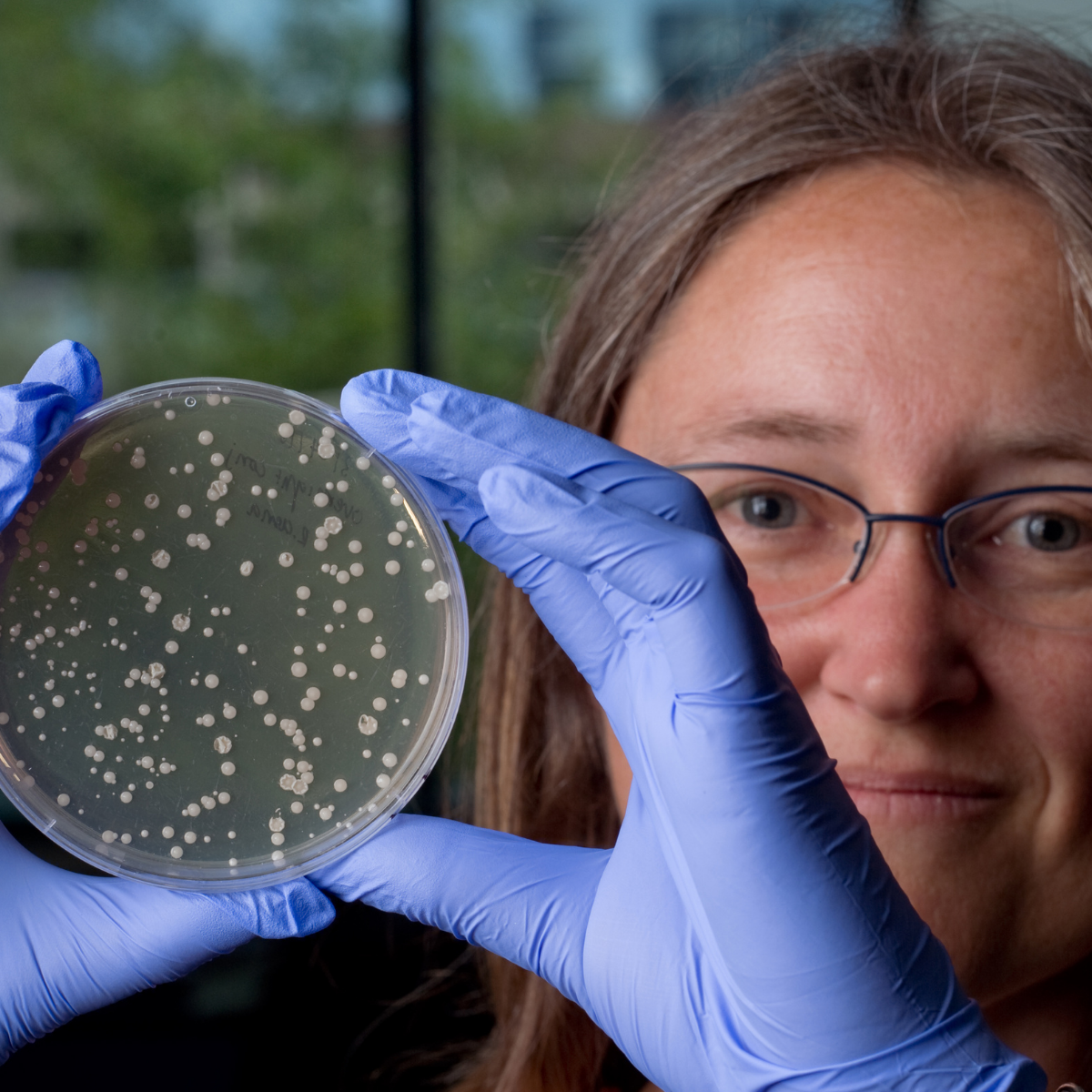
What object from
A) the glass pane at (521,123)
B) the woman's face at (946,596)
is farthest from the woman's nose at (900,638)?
the glass pane at (521,123)

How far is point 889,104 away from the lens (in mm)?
1375

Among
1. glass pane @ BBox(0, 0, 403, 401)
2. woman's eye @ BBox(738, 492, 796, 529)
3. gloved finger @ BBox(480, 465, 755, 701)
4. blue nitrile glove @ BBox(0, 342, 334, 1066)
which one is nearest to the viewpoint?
gloved finger @ BBox(480, 465, 755, 701)

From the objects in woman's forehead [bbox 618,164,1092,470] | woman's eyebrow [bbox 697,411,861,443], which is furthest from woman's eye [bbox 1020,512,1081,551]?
woman's eyebrow [bbox 697,411,861,443]

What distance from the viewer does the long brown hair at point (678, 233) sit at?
1287 millimetres

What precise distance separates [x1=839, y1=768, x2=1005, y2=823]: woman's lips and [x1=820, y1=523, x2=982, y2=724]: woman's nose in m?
0.07

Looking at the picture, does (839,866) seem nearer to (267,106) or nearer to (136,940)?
(136,940)

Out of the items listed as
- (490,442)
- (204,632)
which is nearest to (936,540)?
(490,442)

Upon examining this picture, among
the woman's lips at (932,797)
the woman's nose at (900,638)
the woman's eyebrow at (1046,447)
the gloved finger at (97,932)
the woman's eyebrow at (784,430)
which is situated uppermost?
the woman's eyebrow at (784,430)

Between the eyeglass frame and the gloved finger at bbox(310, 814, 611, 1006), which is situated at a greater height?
the eyeglass frame

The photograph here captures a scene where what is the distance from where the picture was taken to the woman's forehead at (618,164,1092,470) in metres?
1.10

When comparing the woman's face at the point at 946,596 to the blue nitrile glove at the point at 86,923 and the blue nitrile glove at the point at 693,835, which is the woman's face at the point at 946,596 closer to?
the blue nitrile glove at the point at 693,835

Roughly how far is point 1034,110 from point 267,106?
4635mm

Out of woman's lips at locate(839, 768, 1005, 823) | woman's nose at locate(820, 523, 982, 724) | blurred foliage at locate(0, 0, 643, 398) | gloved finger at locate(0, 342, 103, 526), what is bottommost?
woman's lips at locate(839, 768, 1005, 823)

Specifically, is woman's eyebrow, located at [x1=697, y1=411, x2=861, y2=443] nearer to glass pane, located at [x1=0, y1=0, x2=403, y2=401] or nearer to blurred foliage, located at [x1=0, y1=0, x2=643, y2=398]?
blurred foliage, located at [x1=0, y1=0, x2=643, y2=398]
